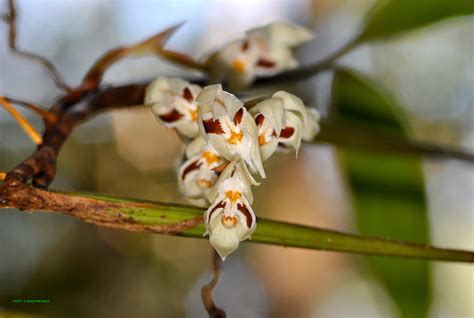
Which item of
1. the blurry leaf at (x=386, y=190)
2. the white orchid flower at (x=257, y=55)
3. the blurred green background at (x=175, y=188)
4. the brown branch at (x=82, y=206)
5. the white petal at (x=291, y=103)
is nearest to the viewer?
the brown branch at (x=82, y=206)

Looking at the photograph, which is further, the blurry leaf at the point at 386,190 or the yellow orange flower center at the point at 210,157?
the blurry leaf at the point at 386,190

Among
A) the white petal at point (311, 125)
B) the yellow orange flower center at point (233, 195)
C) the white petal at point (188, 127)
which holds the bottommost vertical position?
the yellow orange flower center at point (233, 195)

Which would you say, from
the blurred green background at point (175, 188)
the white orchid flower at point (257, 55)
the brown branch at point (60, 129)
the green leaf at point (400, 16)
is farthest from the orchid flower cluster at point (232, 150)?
the blurred green background at point (175, 188)

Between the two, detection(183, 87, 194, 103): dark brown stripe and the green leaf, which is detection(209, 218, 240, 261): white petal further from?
the green leaf

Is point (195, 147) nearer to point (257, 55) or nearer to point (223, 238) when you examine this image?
point (223, 238)

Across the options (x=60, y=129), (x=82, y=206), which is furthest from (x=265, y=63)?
(x=82, y=206)

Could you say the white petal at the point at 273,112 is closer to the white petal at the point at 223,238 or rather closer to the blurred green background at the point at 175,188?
A: the white petal at the point at 223,238

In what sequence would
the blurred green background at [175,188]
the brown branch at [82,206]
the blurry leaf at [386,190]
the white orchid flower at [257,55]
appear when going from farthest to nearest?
the blurred green background at [175,188] < the blurry leaf at [386,190] < the white orchid flower at [257,55] < the brown branch at [82,206]

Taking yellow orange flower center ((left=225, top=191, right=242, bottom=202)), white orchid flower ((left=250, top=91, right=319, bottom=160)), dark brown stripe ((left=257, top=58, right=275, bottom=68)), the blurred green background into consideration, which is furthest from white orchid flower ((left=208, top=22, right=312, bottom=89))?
the blurred green background
